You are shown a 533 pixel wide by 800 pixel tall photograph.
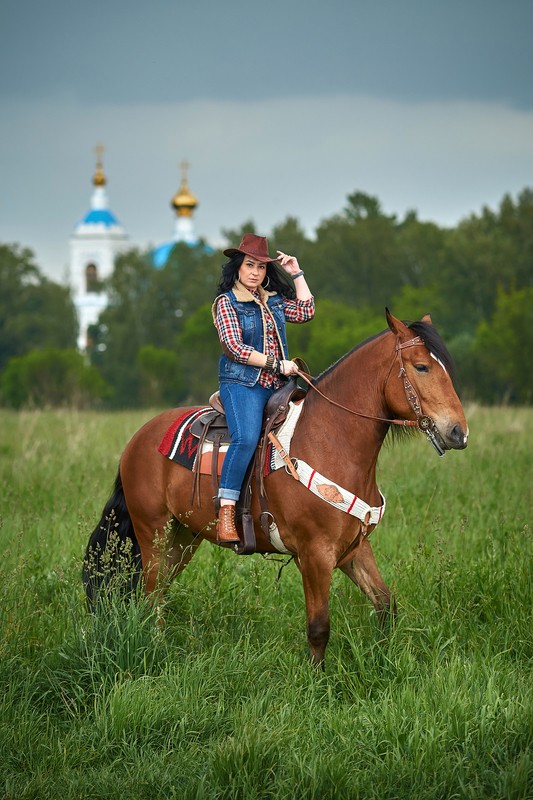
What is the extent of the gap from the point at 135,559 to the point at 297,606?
1.10m

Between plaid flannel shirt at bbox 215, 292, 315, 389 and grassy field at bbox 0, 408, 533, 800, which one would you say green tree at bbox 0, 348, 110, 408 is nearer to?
grassy field at bbox 0, 408, 533, 800

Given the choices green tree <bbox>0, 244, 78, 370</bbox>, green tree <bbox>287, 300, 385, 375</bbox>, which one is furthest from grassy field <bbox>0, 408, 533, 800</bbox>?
green tree <bbox>0, 244, 78, 370</bbox>

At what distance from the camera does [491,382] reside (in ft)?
163

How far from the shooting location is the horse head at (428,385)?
5.39 m

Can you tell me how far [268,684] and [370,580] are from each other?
33.5 inches

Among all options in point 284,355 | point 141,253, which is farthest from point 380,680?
point 141,253

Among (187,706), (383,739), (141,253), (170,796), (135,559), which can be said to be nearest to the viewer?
(170,796)

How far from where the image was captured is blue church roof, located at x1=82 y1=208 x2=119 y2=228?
100875mm

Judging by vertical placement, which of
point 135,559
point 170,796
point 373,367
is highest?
Result: point 373,367

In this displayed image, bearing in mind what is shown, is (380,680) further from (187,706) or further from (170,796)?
(170,796)

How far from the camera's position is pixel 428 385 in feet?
17.9

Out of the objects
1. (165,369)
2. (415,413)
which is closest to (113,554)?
(415,413)

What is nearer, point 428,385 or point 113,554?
point 428,385

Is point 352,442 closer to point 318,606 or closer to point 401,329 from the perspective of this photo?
point 401,329
